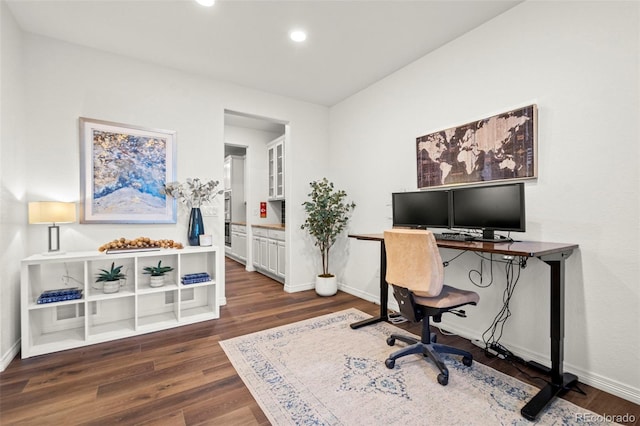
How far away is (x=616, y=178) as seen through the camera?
1794 millimetres

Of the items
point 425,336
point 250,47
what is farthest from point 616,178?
point 250,47

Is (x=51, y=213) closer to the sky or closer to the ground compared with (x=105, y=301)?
closer to the sky

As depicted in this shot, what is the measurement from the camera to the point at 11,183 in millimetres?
2252

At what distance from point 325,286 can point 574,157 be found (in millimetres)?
2911

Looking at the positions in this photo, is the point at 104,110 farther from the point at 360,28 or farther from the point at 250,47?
the point at 360,28

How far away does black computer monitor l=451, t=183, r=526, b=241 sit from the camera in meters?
2.02

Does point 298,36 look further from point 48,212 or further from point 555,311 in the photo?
point 555,311

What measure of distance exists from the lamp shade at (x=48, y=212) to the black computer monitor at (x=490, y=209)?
3.29 m

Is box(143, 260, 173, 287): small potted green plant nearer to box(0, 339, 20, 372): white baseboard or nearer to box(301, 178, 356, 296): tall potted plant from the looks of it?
box(0, 339, 20, 372): white baseboard

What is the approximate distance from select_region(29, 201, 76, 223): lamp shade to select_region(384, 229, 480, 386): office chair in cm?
267

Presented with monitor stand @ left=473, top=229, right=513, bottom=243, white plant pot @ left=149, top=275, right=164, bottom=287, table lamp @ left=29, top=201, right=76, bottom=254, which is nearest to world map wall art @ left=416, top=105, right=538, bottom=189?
monitor stand @ left=473, top=229, right=513, bottom=243

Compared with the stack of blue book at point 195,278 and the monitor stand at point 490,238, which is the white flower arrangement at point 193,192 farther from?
the monitor stand at point 490,238


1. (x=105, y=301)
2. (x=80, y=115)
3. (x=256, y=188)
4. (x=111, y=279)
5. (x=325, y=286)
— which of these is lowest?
(x=325, y=286)

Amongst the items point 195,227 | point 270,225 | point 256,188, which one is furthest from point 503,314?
point 256,188
